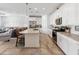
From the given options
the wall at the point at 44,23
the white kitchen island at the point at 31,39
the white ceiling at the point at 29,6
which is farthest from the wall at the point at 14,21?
the white kitchen island at the point at 31,39

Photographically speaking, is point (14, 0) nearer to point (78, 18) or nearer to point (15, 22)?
point (78, 18)

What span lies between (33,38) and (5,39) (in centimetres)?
291

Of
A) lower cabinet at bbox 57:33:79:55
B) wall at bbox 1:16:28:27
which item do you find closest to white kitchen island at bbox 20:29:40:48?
lower cabinet at bbox 57:33:79:55

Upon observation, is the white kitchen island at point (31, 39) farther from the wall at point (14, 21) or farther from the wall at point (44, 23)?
the wall at point (14, 21)

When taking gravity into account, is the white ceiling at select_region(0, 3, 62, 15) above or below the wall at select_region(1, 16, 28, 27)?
above

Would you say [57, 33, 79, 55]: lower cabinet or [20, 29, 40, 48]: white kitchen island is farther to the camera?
[20, 29, 40, 48]: white kitchen island

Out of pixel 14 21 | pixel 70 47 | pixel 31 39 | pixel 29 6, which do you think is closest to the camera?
pixel 70 47

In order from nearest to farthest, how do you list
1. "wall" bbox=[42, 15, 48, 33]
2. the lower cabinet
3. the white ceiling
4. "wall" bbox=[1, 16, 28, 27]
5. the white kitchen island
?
the lower cabinet → the white kitchen island → the white ceiling → "wall" bbox=[42, 15, 48, 33] → "wall" bbox=[1, 16, 28, 27]

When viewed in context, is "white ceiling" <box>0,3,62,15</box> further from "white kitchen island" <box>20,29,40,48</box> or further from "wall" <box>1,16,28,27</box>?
"wall" <box>1,16,28,27</box>

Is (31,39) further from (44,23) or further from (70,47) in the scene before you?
(44,23)

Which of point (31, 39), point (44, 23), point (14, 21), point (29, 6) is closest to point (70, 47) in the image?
point (31, 39)

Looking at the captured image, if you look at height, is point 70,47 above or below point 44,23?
below

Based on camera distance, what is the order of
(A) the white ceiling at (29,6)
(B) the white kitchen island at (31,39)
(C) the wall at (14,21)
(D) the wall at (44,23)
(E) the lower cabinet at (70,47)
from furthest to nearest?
(C) the wall at (14,21) → (D) the wall at (44,23) → (A) the white ceiling at (29,6) → (B) the white kitchen island at (31,39) → (E) the lower cabinet at (70,47)

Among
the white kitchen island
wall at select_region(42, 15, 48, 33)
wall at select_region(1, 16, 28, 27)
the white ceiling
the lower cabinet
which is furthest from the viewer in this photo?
wall at select_region(1, 16, 28, 27)
